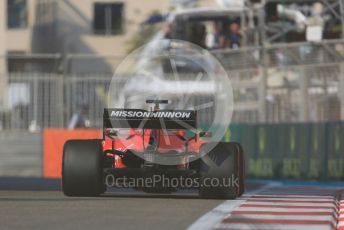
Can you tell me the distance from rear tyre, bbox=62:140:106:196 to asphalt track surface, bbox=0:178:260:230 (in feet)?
0.72

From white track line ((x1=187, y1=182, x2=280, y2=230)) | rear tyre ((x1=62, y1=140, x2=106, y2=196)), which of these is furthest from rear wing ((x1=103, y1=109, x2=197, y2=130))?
white track line ((x1=187, y1=182, x2=280, y2=230))

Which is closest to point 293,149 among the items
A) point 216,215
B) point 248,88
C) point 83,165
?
point 248,88

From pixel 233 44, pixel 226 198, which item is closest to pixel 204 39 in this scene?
pixel 233 44

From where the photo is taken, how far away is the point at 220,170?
14.0 meters

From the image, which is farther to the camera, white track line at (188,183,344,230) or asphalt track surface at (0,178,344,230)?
white track line at (188,183,344,230)

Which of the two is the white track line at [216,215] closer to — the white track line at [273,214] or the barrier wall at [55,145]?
the white track line at [273,214]

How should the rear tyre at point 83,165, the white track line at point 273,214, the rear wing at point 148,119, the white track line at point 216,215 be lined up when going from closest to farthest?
the white track line at point 216,215 < the white track line at point 273,214 < the rear tyre at point 83,165 < the rear wing at point 148,119

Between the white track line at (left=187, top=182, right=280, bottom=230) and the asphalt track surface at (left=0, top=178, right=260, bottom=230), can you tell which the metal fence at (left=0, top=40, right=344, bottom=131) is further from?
the white track line at (left=187, top=182, right=280, bottom=230)

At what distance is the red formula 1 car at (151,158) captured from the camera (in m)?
14.0

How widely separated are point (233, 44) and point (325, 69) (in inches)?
242

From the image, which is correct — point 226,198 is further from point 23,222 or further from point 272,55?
point 272,55

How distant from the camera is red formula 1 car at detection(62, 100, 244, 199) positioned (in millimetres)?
13969

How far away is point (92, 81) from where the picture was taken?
27141 millimetres

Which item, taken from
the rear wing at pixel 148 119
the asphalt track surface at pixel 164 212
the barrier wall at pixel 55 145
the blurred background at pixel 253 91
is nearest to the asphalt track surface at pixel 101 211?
the asphalt track surface at pixel 164 212
